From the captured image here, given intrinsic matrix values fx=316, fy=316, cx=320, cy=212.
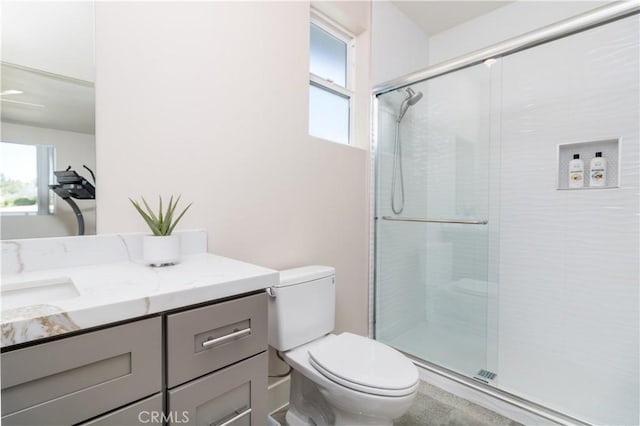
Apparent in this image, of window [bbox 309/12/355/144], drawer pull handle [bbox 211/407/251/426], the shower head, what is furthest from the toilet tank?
the shower head

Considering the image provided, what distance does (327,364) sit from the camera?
1252 millimetres

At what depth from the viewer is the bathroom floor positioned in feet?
5.15

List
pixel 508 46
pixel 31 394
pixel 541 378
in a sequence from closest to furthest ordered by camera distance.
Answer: pixel 31 394 → pixel 508 46 → pixel 541 378

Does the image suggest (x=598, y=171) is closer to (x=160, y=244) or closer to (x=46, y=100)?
(x=160, y=244)

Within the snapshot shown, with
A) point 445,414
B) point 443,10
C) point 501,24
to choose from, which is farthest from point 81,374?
point 501,24

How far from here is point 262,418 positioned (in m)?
0.92

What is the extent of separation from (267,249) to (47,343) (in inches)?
41.6

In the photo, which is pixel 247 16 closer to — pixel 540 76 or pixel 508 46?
pixel 508 46

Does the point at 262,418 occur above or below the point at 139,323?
below

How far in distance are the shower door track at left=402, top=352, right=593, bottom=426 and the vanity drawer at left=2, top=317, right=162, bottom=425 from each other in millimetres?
1707

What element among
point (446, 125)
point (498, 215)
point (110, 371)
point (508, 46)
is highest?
point (508, 46)

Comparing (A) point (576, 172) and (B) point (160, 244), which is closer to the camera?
(B) point (160, 244)

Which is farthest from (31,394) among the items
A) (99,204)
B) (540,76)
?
(540,76)

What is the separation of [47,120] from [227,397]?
1029 millimetres
